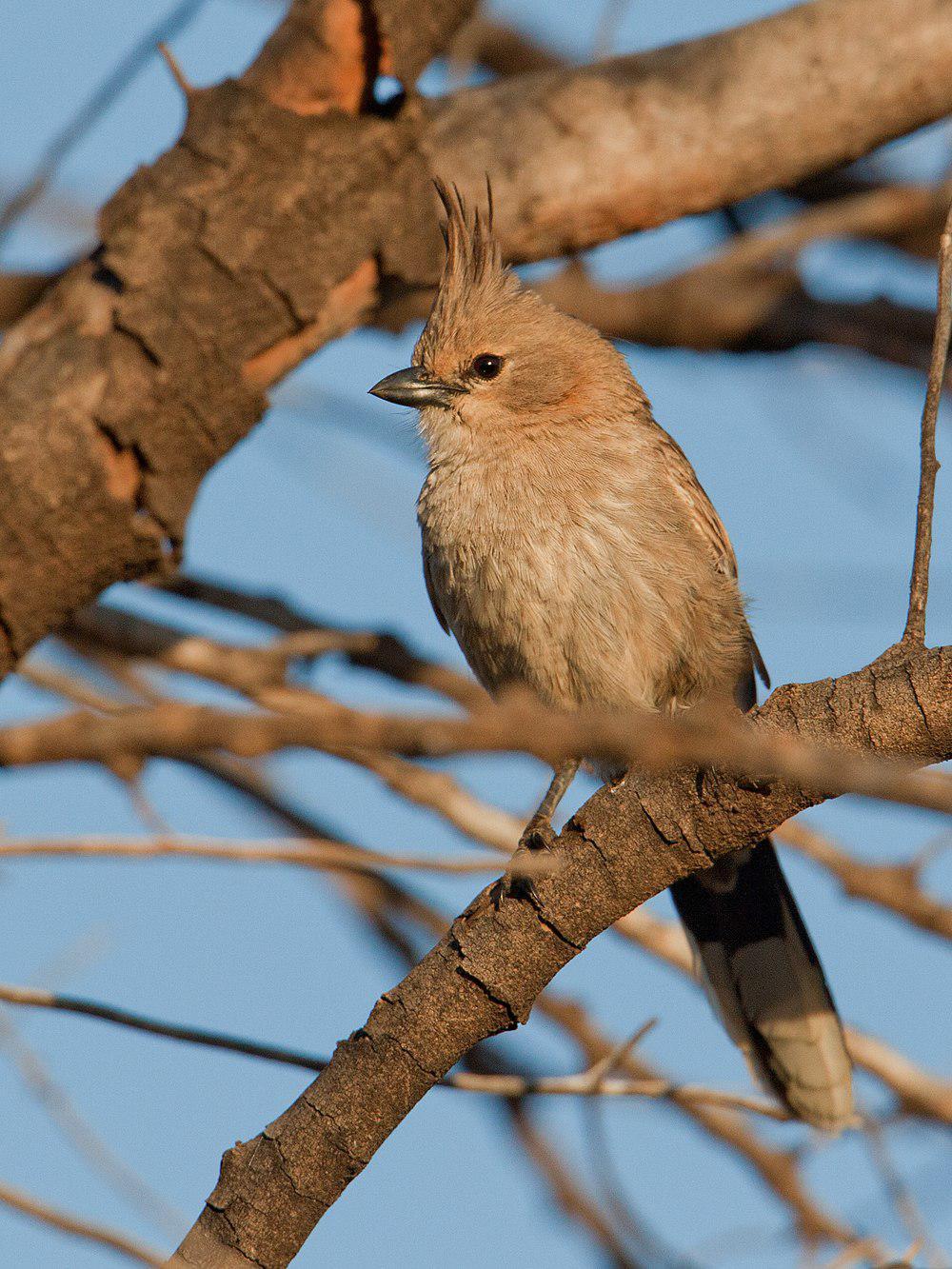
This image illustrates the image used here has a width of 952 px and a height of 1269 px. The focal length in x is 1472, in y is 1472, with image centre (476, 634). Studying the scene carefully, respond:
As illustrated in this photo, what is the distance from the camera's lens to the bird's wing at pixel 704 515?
4531 mm

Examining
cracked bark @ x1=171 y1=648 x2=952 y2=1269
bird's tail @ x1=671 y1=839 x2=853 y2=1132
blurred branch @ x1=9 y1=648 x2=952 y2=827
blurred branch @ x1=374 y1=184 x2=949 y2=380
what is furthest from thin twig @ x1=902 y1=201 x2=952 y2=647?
blurred branch @ x1=374 y1=184 x2=949 y2=380

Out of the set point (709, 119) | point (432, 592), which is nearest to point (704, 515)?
point (432, 592)

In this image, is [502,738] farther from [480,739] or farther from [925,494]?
[925,494]

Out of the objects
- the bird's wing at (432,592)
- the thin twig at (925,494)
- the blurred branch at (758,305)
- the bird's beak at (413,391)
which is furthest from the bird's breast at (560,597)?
the thin twig at (925,494)

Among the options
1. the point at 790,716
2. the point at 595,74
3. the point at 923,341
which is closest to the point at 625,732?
the point at 790,716

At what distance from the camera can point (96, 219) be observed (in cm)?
442

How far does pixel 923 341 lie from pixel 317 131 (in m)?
2.46

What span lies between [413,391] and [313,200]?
80cm

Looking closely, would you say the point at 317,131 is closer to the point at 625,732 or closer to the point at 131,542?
the point at 131,542

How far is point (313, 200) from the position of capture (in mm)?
4406

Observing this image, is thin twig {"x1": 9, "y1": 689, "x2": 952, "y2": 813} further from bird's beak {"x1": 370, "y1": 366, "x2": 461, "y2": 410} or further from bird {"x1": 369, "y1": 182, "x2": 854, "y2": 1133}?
bird's beak {"x1": 370, "y1": 366, "x2": 461, "y2": 410}

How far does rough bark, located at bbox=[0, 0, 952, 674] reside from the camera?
4242 mm

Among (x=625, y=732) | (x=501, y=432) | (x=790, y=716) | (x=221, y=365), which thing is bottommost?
(x=625, y=732)

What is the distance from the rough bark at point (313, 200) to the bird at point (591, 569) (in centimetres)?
27
